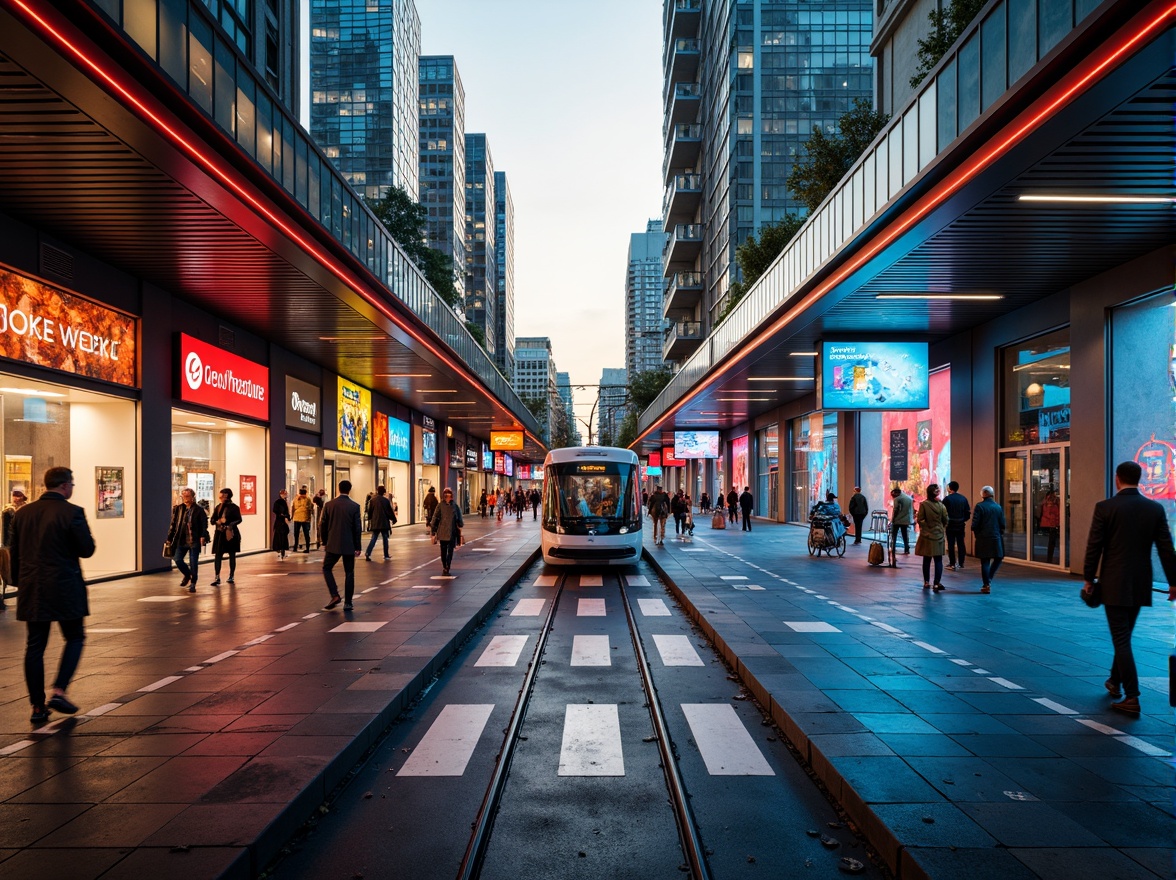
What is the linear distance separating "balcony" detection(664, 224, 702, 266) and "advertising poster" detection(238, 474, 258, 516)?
5409 cm

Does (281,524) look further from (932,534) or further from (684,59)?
(684,59)

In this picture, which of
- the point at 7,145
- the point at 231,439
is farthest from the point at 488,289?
the point at 7,145

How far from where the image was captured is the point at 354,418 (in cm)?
2955

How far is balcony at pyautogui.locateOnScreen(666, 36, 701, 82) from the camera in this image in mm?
73150

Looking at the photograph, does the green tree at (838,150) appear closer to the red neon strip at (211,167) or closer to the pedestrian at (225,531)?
the red neon strip at (211,167)

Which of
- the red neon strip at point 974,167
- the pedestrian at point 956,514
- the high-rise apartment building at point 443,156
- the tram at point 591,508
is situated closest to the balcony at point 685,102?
the high-rise apartment building at point 443,156

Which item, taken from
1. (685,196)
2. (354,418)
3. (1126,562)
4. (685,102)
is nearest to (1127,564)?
(1126,562)

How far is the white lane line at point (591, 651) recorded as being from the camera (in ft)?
28.8

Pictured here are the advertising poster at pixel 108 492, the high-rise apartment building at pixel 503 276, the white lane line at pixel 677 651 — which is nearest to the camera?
the white lane line at pixel 677 651

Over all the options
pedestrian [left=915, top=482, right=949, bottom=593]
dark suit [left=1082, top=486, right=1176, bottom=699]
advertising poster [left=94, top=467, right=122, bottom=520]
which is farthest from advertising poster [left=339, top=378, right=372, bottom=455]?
dark suit [left=1082, top=486, right=1176, bottom=699]

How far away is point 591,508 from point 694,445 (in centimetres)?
2764

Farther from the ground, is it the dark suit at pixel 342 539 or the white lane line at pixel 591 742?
the dark suit at pixel 342 539

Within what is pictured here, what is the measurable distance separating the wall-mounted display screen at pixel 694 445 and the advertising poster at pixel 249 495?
26886 mm

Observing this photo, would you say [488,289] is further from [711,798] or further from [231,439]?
[711,798]
